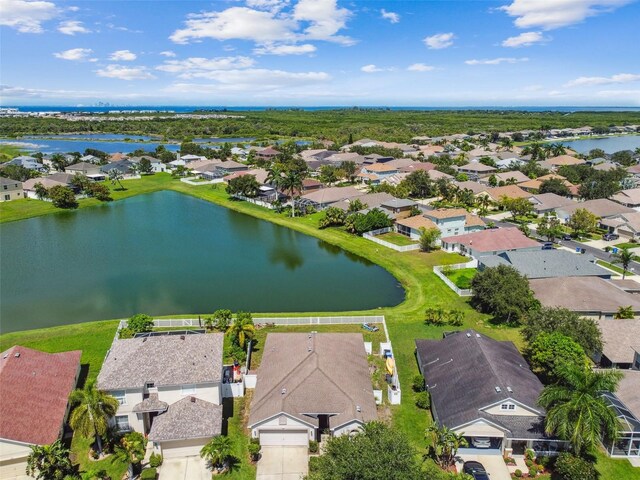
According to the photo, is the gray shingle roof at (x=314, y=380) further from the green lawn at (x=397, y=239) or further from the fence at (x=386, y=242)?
the green lawn at (x=397, y=239)

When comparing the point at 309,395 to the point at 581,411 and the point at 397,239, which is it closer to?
the point at 581,411

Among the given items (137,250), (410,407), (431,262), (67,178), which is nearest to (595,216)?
(431,262)

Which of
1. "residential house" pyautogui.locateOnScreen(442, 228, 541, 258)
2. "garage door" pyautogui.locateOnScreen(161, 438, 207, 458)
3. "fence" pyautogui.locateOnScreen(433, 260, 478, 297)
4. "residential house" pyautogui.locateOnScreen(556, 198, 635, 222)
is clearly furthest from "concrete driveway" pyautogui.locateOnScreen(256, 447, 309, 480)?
"residential house" pyautogui.locateOnScreen(556, 198, 635, 222)

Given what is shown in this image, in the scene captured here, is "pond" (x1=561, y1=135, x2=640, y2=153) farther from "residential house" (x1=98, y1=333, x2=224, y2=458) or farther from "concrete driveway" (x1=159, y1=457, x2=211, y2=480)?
"concrete driveway" (x1=159, y1=457, x2=211, y2=480)

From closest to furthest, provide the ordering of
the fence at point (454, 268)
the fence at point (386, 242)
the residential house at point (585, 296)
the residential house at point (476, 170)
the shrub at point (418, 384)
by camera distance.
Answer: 1. the shrub at point (418, 384)
2. the residential house at point (585, 296)
3. the fence at point (454, 268)
4. the fence at point (386, 242)
5. the residential house at point (476, 170)

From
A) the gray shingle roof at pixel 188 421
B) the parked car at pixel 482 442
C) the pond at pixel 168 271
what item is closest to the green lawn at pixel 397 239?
the pond at pixel 168 271

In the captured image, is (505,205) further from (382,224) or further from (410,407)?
(410,407)
